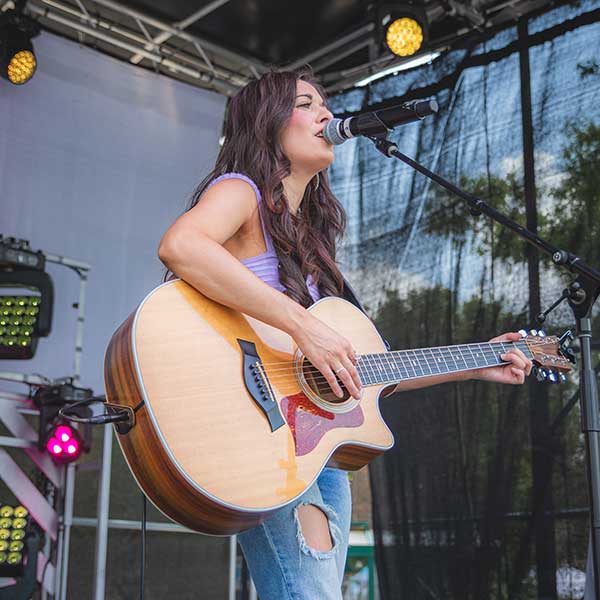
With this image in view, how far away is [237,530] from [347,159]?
384 centimetres

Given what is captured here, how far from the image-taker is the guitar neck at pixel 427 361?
2080mm

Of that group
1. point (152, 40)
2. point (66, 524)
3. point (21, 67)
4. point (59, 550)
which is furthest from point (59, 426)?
point (152, 40)

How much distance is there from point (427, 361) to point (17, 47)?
11.7ft

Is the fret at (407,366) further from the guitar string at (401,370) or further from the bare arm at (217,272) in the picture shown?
the bare arm at (217,272)

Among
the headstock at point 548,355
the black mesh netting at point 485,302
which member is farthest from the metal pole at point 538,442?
the headstock at point 548,355

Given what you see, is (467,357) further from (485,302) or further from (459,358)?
(485,302)

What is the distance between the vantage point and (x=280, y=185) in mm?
2172

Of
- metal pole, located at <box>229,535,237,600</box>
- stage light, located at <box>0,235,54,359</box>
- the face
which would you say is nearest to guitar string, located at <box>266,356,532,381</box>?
the face

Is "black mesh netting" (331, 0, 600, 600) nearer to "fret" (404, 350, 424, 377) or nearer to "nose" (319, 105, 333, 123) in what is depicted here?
"fret" (404, 350, 424, 377)

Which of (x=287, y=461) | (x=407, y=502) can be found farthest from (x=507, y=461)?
(x=287, y=461)

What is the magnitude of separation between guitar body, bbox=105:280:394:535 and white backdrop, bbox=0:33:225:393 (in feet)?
10.3

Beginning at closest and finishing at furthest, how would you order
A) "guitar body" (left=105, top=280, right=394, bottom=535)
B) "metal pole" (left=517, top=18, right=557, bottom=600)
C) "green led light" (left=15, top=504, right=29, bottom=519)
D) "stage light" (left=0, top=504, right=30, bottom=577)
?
"guitar body" (left=105, top=280, right=394, bottom=535), "stage light" (left=0, top=504, right=30, bottom=577), "green led light" (left=15, top=504, right=29, bottom=519), "metal pole" (left=517, top=18, right=557, bottom=600)

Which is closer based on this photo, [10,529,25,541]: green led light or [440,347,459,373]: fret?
[440,347,459,373]: fret

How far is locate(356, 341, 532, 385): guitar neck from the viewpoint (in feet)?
6.82
